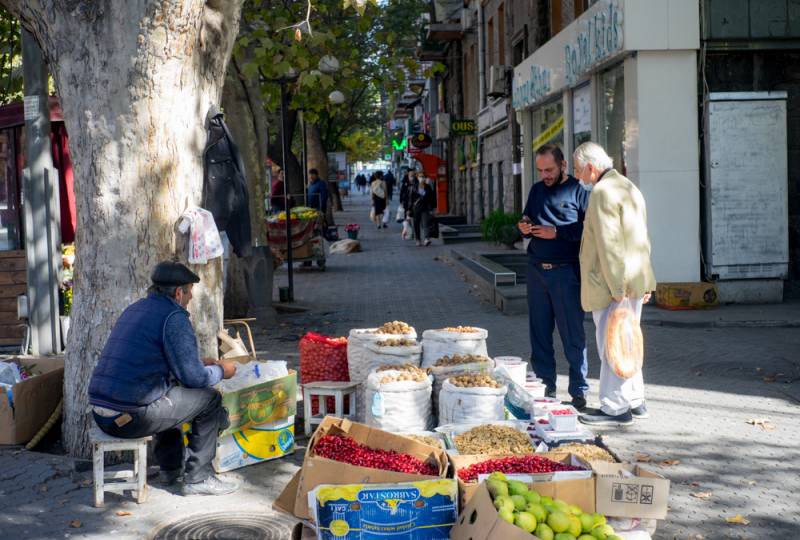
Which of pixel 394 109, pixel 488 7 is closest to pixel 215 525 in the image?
pixel 488 7

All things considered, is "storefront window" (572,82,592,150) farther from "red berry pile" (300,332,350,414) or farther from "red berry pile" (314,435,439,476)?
"red berry pile" (314,435,439,476)

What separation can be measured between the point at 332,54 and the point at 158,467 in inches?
397

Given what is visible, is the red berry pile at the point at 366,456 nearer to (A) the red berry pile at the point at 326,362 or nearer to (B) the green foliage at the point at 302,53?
(A) the red berry pile at the point at 326,362

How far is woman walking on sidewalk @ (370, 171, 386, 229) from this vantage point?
119 ft

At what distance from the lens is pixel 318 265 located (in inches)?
835

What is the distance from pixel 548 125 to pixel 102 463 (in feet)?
51.1

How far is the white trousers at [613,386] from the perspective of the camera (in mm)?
7367

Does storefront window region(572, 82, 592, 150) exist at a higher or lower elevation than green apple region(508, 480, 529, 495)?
higher

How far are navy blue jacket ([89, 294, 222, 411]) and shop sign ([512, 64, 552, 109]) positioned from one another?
14.1 meters

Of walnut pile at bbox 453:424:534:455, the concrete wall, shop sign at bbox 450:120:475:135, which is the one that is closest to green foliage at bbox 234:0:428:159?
the concrete wall

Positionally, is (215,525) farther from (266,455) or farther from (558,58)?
(558,58)

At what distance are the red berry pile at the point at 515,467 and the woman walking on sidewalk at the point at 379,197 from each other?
1225 inches

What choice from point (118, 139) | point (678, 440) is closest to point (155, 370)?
point (118, 139)

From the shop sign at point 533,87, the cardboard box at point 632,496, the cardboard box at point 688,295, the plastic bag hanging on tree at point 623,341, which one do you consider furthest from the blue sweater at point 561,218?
the shop sign at point 533,87
